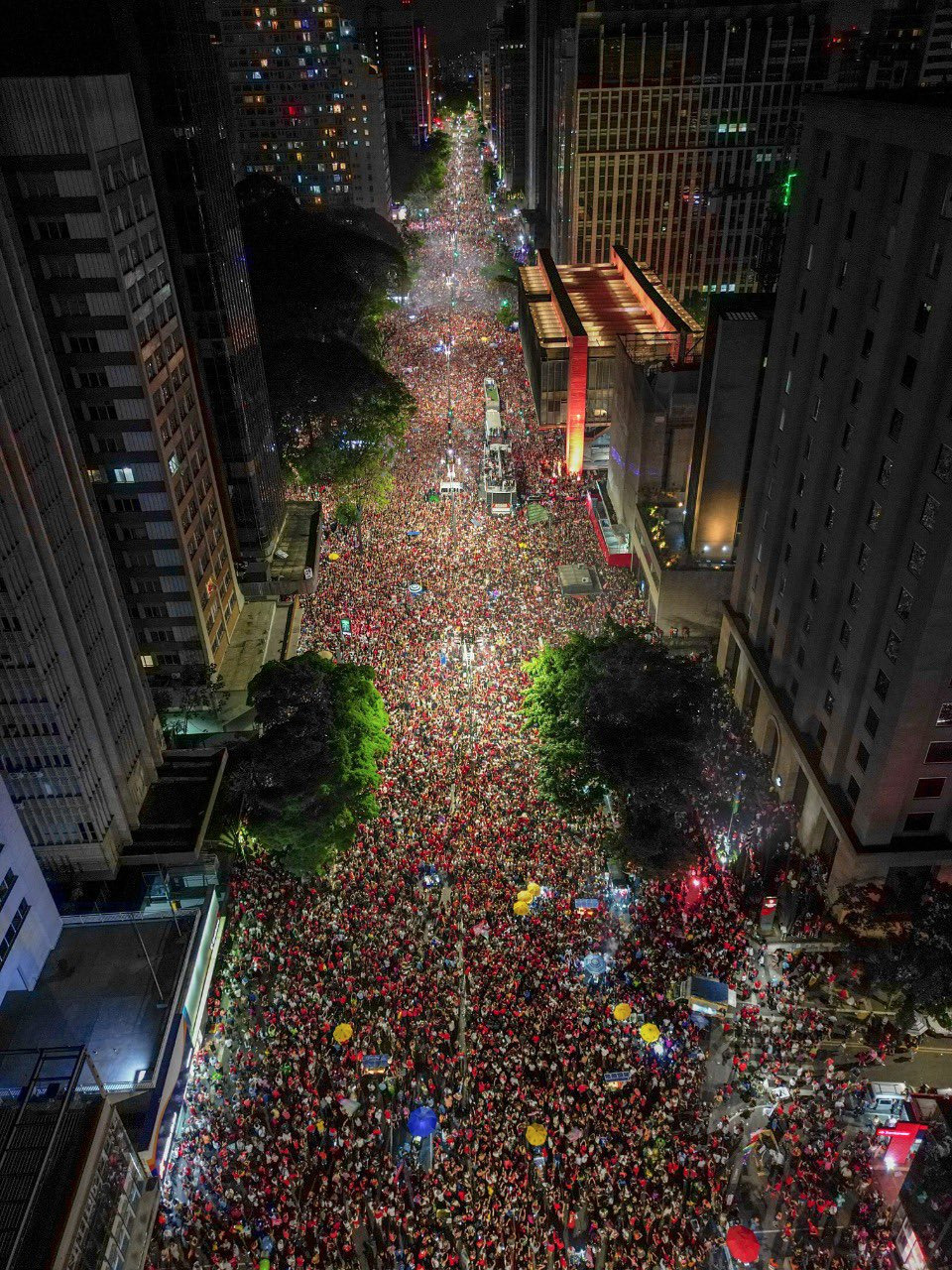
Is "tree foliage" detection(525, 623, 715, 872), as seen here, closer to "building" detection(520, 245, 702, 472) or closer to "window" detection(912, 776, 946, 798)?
"window" detection(912, 776, 946, 798)

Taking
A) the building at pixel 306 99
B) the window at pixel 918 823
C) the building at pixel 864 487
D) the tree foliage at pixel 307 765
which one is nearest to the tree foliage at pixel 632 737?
the building at pixel 864 487

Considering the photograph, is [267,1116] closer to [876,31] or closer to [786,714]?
[786,714]

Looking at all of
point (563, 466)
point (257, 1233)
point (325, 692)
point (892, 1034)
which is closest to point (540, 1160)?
point (257, 1233)

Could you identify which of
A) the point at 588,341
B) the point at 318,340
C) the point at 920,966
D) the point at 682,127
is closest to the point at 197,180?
the point at 318,340

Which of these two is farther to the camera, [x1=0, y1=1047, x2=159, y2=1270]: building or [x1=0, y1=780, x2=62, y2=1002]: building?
[x1=0, y1=780, x2=62, y2=1002]: building

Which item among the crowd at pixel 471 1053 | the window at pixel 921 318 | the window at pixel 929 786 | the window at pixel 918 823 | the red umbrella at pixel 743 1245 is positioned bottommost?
the crowd at pixel 471 1053

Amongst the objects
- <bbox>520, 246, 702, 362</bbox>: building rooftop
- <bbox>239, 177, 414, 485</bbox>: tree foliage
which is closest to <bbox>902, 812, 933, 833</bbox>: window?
<bbox>520, 246, 702, 362</bbox>: building rooftop

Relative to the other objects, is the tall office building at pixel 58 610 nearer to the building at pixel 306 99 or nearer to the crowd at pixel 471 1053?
the crowd at pixel 471 1053
